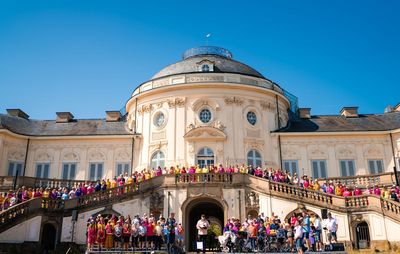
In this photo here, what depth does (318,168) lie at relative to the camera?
3353cm

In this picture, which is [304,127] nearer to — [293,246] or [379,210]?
[379,210]

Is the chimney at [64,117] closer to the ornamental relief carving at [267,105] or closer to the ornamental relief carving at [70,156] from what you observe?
the ornamental relief carving at [70,156]

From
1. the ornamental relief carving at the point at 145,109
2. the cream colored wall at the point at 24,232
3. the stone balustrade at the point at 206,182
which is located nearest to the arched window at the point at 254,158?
the stone balustrade at the point at 206,182

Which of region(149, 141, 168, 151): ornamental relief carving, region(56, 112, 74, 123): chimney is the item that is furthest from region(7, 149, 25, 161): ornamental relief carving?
region(149, 141, 168, 151): ornamental relief carving

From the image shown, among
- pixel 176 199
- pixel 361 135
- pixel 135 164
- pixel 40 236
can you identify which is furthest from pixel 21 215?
pixel 361 135

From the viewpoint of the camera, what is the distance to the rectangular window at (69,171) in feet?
112

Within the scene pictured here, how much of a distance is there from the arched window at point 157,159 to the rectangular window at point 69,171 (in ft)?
23.1

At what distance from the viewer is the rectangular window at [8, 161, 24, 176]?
33.4 meters

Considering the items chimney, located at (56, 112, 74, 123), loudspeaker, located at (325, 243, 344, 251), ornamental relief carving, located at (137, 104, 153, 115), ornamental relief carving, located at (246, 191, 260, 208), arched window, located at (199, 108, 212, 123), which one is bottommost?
loudspeaker, located at (325, 243, 344, 251)

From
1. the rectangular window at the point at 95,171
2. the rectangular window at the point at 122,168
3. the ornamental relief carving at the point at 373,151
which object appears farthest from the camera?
the rectangular window at the point at 95,171

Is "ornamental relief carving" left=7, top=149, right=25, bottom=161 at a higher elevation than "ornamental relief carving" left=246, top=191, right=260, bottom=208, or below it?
higher

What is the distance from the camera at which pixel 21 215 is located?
21875 millimetres

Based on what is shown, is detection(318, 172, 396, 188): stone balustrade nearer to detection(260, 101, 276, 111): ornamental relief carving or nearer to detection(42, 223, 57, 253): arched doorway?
detection(260, 101, 276, 111): ornamental relief carving

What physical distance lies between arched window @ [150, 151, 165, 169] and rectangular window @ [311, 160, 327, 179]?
12.2 meters
